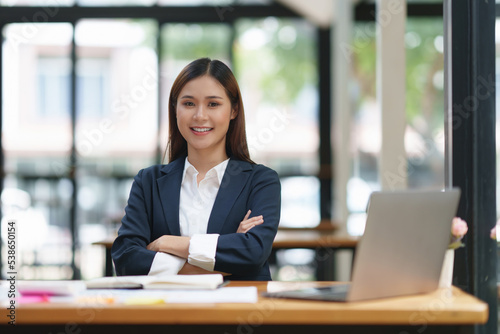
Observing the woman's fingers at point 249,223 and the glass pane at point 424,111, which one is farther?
the glass pane at point 424,111

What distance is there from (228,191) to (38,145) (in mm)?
4927

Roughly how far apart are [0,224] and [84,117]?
130 centimetres

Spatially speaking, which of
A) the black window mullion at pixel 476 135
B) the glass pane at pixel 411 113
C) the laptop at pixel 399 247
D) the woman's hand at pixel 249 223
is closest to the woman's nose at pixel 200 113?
the woman's hand at pixel 249 223

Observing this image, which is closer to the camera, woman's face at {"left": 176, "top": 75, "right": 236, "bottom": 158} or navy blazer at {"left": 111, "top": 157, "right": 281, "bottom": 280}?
navy blazer at {"left": 111, "top": 157, "right": 281, "bottom": 280}

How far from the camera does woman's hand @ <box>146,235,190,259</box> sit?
2.14m

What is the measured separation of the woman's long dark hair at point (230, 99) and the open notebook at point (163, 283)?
0.69 metres

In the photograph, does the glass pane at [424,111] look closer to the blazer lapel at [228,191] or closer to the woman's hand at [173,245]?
the blazer lapel at [228,191]

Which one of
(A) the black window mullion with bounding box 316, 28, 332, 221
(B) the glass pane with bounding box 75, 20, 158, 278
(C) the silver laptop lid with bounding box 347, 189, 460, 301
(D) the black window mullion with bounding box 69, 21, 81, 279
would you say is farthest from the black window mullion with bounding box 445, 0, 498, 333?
(D) the black window mullion with bounding box 69, 21, 81, 279

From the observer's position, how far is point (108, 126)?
22.3 ft

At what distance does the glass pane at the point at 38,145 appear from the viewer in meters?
6.80

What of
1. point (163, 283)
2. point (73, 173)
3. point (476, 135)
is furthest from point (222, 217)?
point (73, 173)

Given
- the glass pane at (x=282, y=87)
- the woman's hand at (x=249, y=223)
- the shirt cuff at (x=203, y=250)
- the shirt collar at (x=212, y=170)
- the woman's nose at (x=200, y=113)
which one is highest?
the glass pane at (x=282, y=87)

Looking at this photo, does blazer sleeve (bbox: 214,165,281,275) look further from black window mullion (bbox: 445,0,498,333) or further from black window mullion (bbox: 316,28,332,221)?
black window mullion (bbox: 316,28,332,221)

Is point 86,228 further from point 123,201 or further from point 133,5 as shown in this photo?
point 133,5
